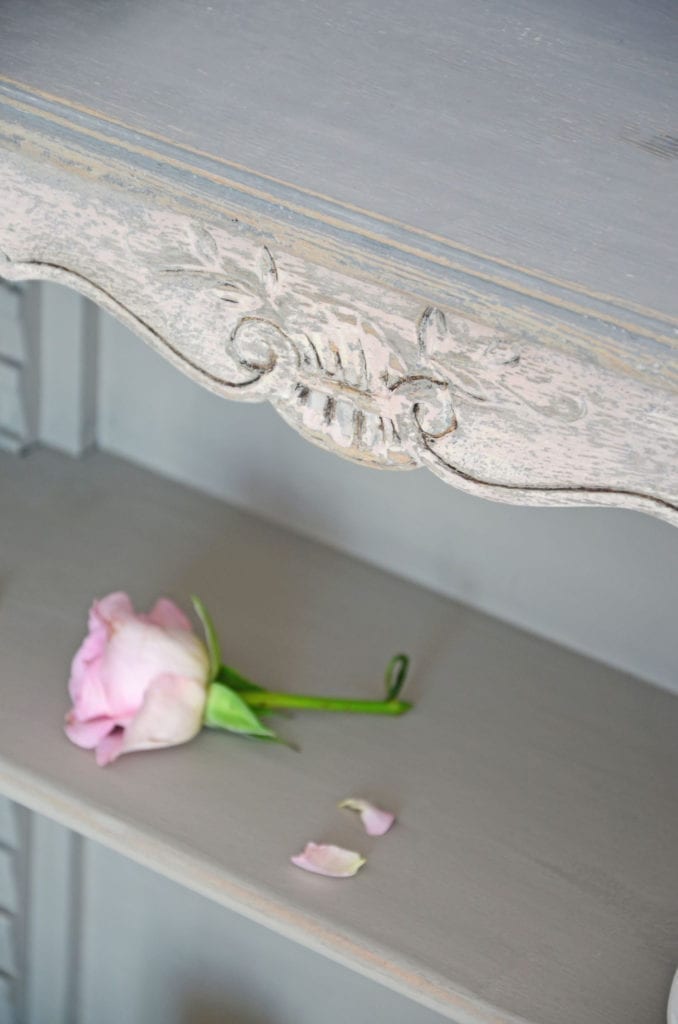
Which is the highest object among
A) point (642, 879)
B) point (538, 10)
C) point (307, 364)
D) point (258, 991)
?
point (538, 10)

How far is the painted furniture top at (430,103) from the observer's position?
0.37m

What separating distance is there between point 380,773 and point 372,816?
0.12ft

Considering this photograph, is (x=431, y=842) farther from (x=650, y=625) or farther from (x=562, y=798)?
(x=650, y=625)

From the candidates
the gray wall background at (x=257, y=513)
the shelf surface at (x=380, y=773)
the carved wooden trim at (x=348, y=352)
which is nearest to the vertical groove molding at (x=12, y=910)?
the gray wall background at (x=257, y=513)

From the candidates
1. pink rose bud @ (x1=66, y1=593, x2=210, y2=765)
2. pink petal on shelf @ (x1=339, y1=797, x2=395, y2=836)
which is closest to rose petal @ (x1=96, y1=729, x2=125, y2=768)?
pink rose bud @ (x1=66, y1=593, x2=210, y2=765)

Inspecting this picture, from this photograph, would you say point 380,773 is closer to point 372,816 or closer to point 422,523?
point 372,816

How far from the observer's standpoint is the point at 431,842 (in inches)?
22.2

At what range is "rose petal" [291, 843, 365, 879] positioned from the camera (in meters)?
0.54

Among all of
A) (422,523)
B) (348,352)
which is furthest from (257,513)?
(348,352)

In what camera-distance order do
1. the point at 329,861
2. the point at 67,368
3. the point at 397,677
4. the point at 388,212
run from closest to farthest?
the point at 388,212, the point at 329,861, the point at 397,677, the point at 67,368

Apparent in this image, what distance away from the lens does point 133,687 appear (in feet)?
1.89

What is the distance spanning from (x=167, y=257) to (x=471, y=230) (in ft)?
0.39

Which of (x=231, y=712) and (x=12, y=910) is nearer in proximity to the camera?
(x=231, y=712)

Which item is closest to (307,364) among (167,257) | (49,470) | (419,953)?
(167,257)
